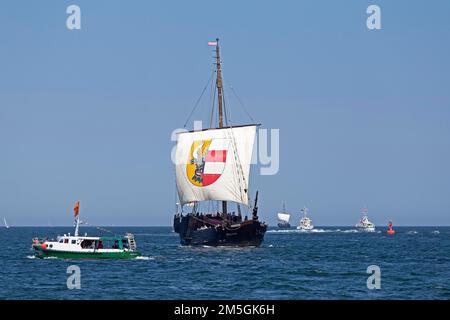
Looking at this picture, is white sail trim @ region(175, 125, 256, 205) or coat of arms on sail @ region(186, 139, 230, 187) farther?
coat of arms on sail @ region(186, 139, 230, 187)

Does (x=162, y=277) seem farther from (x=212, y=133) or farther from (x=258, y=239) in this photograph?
(x=212, y=133)

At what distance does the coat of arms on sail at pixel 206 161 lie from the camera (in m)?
116

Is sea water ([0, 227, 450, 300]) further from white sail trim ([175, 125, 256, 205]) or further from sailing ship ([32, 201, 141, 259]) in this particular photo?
white sail trim ([175, 125, 256, 205])

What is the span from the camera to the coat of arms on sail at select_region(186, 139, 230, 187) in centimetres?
11631

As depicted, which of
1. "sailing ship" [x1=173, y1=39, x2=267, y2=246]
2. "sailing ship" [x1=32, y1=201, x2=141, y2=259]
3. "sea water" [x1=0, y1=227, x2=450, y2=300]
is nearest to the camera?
"sea water" [x1=0, y1=227, x2=450, y2=300]

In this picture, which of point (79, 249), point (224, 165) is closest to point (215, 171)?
point (224, 165)

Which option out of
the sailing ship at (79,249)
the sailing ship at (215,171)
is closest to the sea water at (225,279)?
the sailing ship at (79,249)

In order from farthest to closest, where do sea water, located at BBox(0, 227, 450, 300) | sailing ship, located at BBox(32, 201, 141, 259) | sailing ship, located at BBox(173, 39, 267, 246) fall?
sailing ship, located at BBox(173, 39, 267, 246), sailing ship, located at BBox(32, 201, 141, 259), sea water, located at BBox(0, 227, 450, 300)

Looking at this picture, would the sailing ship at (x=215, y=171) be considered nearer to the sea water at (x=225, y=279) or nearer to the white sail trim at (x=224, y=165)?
the white sail trim at (x=224, y=165)

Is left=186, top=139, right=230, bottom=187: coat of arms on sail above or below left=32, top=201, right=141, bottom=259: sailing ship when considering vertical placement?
above

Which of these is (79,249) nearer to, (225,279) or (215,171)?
(225,279)

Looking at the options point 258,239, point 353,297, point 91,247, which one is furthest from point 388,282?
point 258,239

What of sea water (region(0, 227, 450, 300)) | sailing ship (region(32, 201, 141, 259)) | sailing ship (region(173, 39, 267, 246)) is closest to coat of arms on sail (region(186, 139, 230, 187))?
sailing ship (region(173, 39, 267, 246))
